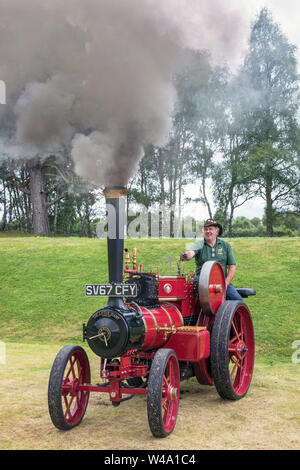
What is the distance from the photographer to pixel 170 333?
4148 mm

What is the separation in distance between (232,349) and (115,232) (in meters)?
1.94

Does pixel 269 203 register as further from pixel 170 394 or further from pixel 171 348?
pixel 170 394

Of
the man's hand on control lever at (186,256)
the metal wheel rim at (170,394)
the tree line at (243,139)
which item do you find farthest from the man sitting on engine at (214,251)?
the tree line at (243,139)

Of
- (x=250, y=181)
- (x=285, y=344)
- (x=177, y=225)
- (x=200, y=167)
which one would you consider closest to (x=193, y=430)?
(x=285, y=344)

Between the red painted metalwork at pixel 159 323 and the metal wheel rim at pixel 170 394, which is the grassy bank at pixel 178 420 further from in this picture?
the red painted metalwork at pixel 159 323

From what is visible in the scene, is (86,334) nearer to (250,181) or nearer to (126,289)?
(126,289)

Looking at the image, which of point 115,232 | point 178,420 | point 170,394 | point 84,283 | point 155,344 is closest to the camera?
point 115,232

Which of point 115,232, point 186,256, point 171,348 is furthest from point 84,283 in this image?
point 115,232

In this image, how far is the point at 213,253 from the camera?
5.11m

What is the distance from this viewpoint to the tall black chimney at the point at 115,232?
3.51 m

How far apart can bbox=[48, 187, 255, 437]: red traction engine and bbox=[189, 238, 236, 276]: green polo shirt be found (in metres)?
0.43

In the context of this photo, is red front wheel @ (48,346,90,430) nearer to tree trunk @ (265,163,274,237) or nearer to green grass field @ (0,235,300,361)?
green grass field @ (0,235,300,361)

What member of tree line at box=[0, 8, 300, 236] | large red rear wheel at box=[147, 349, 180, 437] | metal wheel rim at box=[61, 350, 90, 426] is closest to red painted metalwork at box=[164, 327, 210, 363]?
large red rear wheel at box=[147, 349, 180, 437]

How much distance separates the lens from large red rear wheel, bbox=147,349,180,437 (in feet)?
11.0
